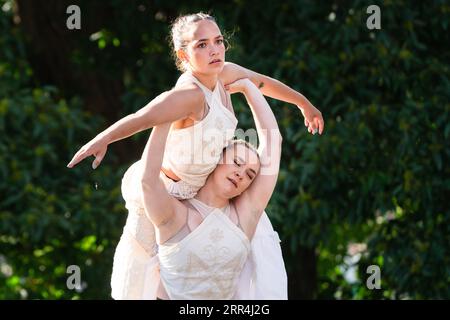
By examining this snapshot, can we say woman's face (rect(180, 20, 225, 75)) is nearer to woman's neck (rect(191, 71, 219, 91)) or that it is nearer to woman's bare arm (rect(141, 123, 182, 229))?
woman's neck (rect(191, 71, 219, 91))

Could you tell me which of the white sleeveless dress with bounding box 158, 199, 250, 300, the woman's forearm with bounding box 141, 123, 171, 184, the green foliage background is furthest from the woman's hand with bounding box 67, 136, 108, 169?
the green foliage background

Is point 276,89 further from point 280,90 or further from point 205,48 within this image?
point 205,48

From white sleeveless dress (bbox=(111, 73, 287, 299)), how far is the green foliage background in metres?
2.27

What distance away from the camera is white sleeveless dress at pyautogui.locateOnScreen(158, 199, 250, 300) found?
482 cm

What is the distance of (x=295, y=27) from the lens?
7957mm

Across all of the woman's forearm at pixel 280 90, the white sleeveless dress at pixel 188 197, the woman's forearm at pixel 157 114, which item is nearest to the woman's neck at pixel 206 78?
the white sleeveless dress at pixel 188 197

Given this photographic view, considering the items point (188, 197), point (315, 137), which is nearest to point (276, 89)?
point (188, 197)

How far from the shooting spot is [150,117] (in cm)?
456

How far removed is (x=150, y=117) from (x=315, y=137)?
3.04 meters

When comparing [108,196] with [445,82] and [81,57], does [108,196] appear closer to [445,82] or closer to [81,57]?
[81,57]

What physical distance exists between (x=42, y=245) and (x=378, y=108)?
2.52 m

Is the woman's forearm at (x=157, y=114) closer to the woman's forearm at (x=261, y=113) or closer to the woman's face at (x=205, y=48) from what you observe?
the woman's face at (x=205, y=48)

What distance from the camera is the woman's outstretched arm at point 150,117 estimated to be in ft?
14.5

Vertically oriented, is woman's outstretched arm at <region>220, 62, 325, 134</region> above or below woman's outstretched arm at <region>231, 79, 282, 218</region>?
above
